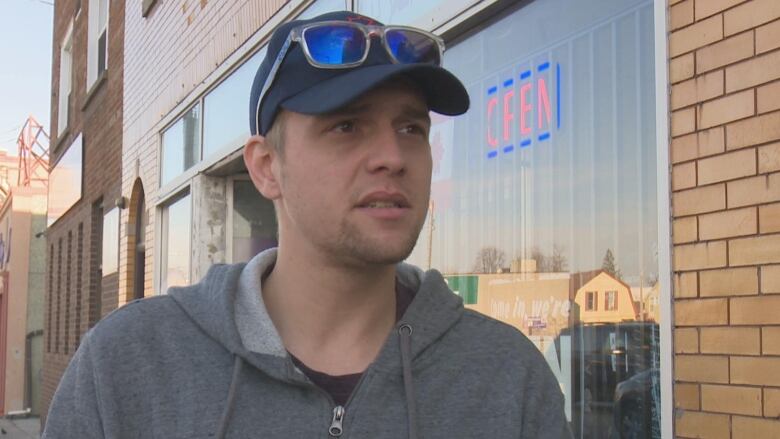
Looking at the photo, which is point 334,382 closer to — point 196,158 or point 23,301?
point 196,158

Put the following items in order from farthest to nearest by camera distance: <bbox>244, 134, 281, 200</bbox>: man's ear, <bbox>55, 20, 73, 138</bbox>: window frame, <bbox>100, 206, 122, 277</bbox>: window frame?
<bbox>55, 20, 73, 138</bbox>: window frame, <bbox>100, 206, 122, 277</bbox>: window frame, <bbox>244, 134, 281, 200</bbox>: man's ear

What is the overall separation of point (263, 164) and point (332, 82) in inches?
A: 12.1

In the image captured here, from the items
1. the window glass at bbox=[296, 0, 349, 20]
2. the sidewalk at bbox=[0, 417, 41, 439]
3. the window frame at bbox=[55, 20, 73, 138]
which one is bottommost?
the sidewalk at bbox=[0, 417, 41, 439]

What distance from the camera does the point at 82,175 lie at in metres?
11.9

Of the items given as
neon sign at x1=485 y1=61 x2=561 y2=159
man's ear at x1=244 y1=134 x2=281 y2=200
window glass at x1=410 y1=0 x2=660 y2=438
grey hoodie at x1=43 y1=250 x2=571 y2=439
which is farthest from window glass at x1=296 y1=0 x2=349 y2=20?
grey hoodie at x1=43 y1=250 x2=571 y2=439

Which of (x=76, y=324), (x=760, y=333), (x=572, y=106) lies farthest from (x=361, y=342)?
(x=76, y=324)

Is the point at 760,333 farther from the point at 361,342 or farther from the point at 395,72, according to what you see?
the point at 395,72

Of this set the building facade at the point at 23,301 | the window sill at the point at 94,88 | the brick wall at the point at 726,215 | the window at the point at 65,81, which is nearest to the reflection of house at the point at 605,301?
the brick wall at the point at 726,215

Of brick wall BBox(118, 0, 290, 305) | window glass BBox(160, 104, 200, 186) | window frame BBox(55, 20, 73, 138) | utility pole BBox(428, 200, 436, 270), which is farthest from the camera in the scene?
window frame BBox(55, 20, 73, 138)

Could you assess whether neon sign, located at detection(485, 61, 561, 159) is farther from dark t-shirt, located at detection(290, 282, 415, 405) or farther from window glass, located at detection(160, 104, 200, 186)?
window glass, located at detection(160, 104, 200, 186)

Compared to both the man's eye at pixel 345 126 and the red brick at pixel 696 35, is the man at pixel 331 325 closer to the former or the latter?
the man's eye at pixel 345 126

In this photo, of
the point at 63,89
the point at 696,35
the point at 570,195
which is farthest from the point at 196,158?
the point at 63,89

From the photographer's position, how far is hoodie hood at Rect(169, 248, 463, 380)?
1657 millimetres

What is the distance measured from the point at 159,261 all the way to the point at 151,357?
22.5 ft
